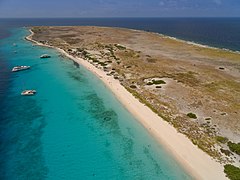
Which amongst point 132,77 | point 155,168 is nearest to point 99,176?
point 155,168

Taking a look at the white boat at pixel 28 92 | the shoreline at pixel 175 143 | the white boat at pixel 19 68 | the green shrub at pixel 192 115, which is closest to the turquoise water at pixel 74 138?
the shoreline at pixel 175 143

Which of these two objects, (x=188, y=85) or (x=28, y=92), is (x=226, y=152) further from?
(x=28, y=92)

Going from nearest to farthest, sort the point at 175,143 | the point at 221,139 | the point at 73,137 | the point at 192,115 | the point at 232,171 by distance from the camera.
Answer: the point at 232,171 → the point at 175,143 → the point at 221,139 → the point at 73,137 → the point at 192,115

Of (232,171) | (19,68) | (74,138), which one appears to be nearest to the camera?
(232,171)

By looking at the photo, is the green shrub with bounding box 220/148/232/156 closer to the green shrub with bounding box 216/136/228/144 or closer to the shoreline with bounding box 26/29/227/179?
the green shrub with bounding box 216/136/228/144

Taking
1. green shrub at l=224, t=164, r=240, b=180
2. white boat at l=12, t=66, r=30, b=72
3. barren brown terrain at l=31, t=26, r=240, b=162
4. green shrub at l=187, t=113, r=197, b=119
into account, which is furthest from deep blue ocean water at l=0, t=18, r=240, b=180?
white boat at l=12, t=66, r=30, b=72

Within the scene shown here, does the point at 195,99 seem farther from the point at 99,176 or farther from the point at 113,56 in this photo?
the point at 113,56

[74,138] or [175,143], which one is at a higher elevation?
[175,143]

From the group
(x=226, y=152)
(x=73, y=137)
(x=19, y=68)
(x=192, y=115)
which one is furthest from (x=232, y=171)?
(x=19, y=68)
